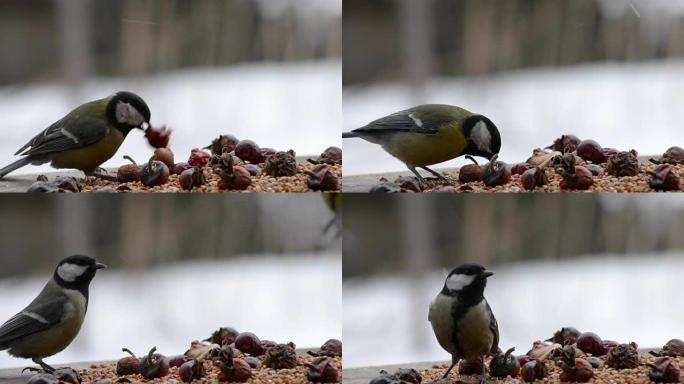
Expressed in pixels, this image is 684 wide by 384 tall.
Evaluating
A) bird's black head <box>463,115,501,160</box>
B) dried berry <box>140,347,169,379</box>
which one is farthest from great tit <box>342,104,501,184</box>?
dried berry <box>140,347,169,379</box>

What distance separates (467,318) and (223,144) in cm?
62

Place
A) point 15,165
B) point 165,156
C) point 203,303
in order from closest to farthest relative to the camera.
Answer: point 15,165 < point 165,156 < point 203,303

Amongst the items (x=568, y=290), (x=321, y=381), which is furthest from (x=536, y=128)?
(x=321, y=381)

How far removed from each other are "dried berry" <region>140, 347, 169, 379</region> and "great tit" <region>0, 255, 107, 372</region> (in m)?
0.16

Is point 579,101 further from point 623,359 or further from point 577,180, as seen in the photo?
point 623,359

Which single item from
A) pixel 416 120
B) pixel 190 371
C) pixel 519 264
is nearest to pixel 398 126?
pixel 416 120

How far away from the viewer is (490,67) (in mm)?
2088

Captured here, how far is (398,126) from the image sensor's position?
6.27 feet

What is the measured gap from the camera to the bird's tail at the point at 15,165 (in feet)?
6.10

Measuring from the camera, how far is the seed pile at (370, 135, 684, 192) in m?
1.89

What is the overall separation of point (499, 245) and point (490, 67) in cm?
39

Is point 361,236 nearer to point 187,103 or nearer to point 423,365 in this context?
point 423,365

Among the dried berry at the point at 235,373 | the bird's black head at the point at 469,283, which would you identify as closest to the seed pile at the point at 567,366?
the bird's black head at the point at 469,283

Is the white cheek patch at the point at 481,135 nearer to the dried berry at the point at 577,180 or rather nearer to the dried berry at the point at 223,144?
the dried berry at the point at 577,180
